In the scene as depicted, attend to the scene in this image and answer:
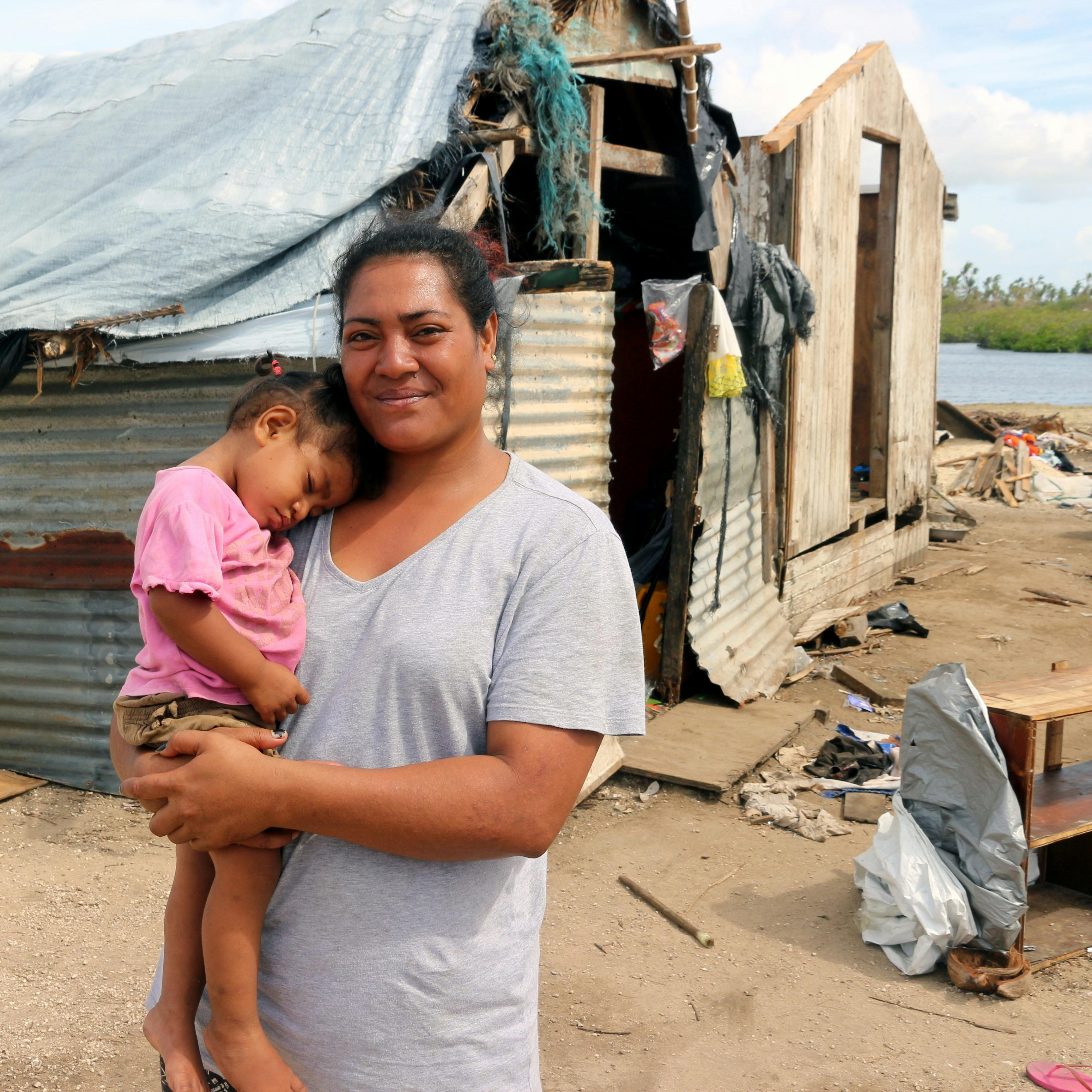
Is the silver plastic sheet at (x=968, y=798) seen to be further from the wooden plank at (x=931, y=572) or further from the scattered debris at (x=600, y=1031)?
the wooden plank at (x=931, y=572)

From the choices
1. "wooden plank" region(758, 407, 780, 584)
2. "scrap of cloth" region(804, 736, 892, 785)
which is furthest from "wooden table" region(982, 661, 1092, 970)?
"wooden plank" region(758, 407, 780, 584)

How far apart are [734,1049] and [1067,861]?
6.58 ft

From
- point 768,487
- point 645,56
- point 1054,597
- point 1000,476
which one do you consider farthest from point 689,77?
point 1000,476

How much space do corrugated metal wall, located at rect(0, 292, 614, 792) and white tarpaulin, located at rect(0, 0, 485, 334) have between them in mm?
423

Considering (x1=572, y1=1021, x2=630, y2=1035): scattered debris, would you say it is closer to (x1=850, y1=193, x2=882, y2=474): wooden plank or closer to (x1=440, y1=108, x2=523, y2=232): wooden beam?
(x1=440, y1=108, x2=523, y2=232): wooden beam

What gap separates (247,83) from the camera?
17.0ft

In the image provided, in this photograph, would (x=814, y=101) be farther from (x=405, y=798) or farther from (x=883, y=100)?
(x=405, y=798)

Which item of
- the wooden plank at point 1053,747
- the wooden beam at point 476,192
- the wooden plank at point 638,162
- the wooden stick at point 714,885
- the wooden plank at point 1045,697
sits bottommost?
the wooden stick at point 714,885

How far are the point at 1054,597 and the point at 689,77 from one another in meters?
6.48

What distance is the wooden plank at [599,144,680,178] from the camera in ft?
17.6

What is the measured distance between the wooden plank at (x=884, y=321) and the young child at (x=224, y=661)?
862cm

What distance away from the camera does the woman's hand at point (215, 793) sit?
1.29 meters

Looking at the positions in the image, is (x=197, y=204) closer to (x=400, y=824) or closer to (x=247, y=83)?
(x=247, y=83)

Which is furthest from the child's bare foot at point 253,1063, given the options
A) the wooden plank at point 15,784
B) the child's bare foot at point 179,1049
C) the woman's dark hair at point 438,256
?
the wooden plank at point 15,784
